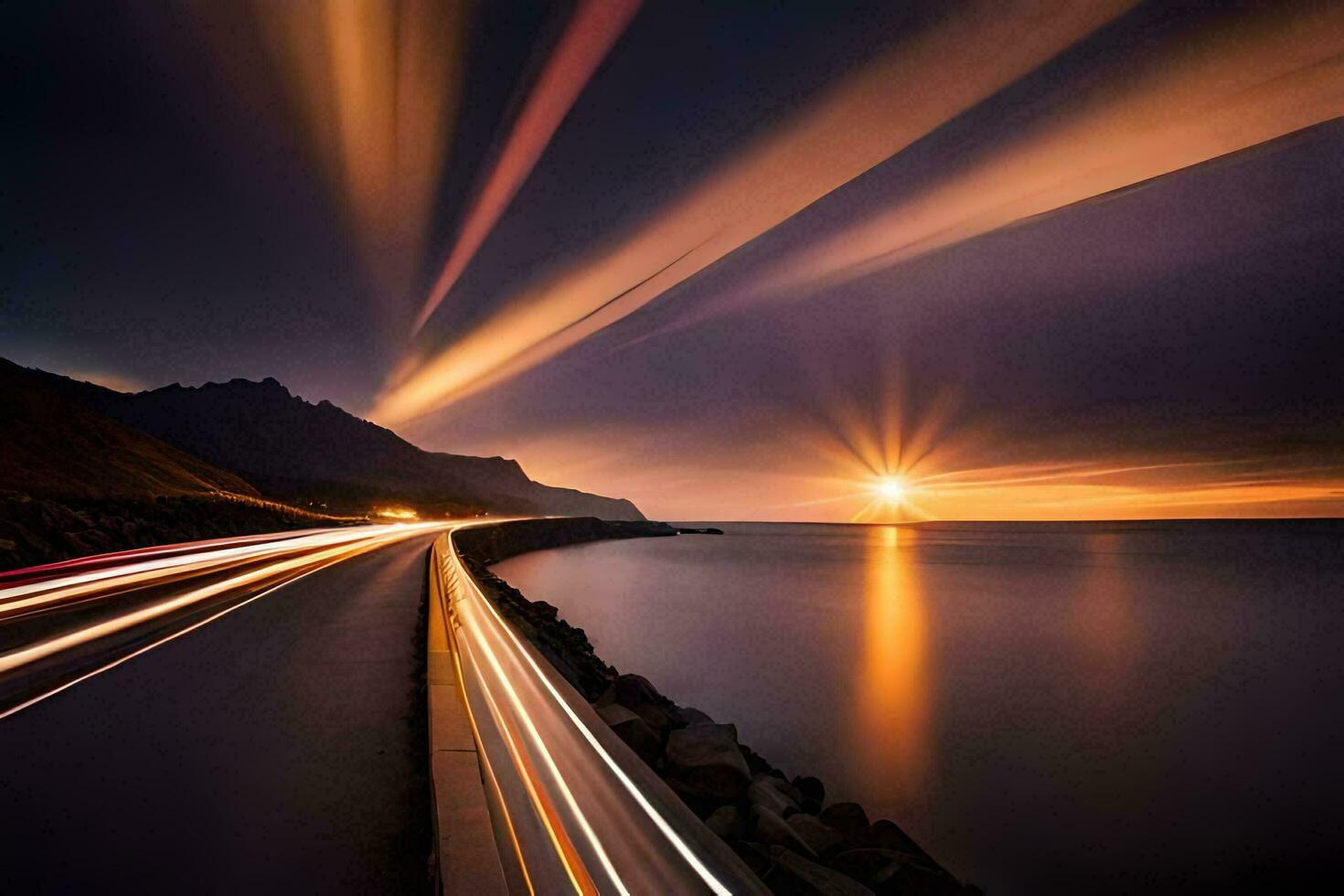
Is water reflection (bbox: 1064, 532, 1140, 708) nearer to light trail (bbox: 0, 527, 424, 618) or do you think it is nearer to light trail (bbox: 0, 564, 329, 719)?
light trail (bbox: 0, 564, 329, 719)

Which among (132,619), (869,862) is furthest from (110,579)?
(869,862)

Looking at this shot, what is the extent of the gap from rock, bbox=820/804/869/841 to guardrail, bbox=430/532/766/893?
4.19m

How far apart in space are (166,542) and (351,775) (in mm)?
26412

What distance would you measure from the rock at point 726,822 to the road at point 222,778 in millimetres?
2829

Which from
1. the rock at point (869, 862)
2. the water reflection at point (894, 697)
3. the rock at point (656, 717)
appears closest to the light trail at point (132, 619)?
the rock at point (656, 717)

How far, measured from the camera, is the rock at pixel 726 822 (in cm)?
548

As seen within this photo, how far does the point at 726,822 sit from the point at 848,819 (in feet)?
7.14

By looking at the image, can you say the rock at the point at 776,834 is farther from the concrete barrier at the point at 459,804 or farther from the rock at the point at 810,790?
the rock at the point at 810,790

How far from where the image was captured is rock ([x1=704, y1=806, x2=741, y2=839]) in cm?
548

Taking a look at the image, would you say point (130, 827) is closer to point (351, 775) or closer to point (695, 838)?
point (351, 775)

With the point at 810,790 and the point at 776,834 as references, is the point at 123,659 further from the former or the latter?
the point at 810,790

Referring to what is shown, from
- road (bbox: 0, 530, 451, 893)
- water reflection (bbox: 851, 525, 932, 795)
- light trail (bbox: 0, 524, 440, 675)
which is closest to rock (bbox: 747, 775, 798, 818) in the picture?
road (bbox: 0, 530, 451, 893)

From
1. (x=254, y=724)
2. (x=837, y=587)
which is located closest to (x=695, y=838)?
(x=254, y=724)

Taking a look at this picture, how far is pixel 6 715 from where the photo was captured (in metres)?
4.93
